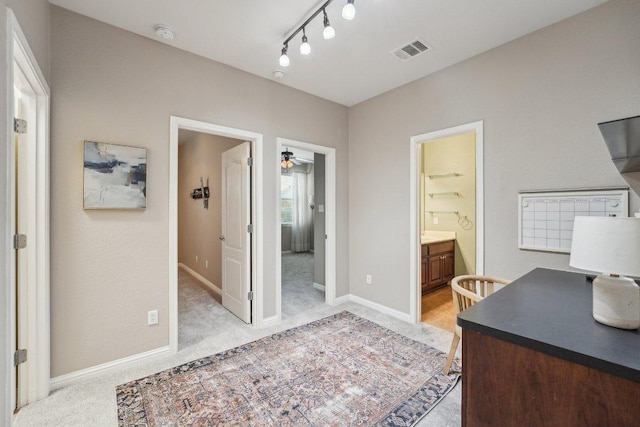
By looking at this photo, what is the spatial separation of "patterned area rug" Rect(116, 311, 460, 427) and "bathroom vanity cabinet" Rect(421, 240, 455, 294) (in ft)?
4.81

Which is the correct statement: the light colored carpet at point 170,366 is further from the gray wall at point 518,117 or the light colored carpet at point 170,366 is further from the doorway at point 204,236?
the gray wall at point 518,117

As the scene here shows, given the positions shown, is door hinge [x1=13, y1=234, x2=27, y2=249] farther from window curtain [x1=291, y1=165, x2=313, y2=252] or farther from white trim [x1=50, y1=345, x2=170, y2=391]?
window curtain [x1=291, y1=165, x2=313, y2=252]

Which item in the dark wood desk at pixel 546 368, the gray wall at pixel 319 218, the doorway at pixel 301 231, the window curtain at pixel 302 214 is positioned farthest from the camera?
the window curtain at pixel 302 214

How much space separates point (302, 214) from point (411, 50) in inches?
256

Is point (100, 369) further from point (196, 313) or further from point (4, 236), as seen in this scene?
point (4, 236)

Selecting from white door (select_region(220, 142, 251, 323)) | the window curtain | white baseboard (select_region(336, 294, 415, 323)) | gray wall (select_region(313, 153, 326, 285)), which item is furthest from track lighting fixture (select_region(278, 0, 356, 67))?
the window curtain

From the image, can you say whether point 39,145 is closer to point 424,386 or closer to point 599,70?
point 424,386

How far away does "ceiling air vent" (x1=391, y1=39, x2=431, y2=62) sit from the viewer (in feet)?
8.13

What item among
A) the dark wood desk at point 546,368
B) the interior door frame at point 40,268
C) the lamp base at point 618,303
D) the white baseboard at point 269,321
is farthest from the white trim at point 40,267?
the lamp base at point 618,303

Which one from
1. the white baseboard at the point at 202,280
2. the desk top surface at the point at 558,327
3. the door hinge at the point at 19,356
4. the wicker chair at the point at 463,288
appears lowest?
the white baseboard at the point at 202,280

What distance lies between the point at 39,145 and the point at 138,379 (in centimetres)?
183

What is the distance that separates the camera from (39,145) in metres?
1.89

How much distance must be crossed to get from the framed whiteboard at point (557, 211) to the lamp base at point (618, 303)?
54.5 inches

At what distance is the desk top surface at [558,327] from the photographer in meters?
0.80
